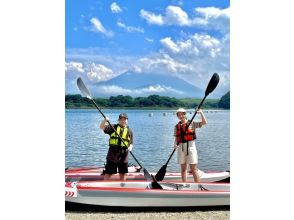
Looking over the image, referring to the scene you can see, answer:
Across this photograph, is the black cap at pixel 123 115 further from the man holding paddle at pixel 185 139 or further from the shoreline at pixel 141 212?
the shoreline at pixel 141 212

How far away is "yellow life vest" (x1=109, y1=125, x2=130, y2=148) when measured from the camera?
12.7 ft

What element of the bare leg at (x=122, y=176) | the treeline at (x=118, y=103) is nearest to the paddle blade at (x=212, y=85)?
the treeline at (x=118, y=103)

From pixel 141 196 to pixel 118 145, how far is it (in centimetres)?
46

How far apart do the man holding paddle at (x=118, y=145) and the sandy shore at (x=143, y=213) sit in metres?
0.35

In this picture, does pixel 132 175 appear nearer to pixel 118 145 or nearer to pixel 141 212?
pixel 118 145

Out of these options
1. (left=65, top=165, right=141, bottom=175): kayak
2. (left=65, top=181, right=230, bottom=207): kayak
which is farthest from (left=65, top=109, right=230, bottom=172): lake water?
(left=65, top=181, right=230, bottom=207): kayak

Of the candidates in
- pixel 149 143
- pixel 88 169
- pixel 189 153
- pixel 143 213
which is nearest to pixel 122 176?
pixel 143 213

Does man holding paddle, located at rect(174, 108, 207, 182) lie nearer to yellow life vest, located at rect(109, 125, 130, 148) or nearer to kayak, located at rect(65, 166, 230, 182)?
yellow life vest, located at rect(109, 125, 130, 148)

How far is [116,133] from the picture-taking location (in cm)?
388

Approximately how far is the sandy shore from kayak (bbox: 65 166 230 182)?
0.43m

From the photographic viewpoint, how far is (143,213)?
3.66 meters

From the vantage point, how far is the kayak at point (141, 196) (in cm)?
368
